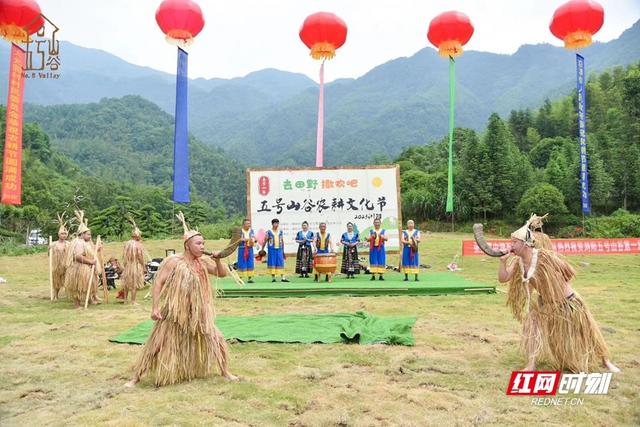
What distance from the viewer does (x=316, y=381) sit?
14.4 feet

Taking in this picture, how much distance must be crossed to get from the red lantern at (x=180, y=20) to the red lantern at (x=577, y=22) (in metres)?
8.36

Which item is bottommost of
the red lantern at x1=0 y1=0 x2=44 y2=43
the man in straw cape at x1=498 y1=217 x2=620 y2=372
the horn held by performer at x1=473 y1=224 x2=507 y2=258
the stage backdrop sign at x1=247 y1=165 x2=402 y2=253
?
the man in straw cape at x1=498 y1=217 x2=620 y2=372

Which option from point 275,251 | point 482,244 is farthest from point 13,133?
point 482,244

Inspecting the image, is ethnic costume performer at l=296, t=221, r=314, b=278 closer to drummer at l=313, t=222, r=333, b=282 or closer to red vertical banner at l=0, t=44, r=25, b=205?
drummer at l=313, t=222, r=333, b=282

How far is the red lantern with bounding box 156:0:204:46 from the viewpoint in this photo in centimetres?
1046

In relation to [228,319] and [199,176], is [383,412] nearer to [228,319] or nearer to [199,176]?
[228,319]

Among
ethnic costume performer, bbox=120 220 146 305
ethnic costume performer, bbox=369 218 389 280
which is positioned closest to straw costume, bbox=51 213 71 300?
ethnic costume performer, bbox=120 220 146 305

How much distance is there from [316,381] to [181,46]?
350 inches

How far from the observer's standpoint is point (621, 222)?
2489 centimetres

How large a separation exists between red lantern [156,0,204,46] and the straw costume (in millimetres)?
4609

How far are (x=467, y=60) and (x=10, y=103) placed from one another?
13750cm

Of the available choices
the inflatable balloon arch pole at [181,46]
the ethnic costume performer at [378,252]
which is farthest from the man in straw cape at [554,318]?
the inflatable balloon arch pole at [181,46]

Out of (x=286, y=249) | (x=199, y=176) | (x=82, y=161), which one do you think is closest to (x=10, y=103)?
(x=286, y=249)

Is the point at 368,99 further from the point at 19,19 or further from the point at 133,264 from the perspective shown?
the point at 133,264
